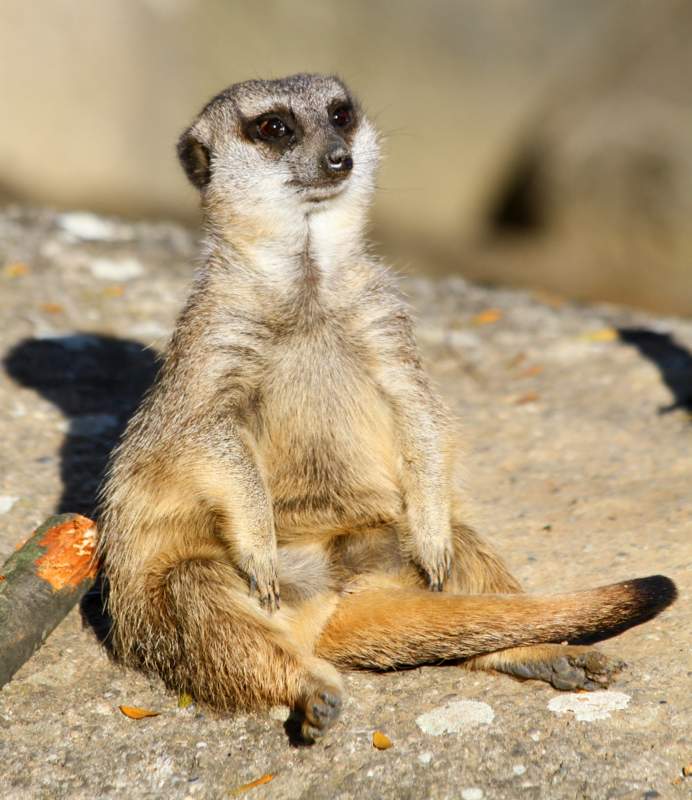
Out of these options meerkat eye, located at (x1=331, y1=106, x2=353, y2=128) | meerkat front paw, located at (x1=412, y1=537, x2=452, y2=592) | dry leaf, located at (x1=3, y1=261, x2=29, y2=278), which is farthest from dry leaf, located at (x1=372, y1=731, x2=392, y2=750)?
dry leaf, located at (x1=3, y1=261, x2=29, y2=278)

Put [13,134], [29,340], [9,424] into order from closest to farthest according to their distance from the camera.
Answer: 1. [9,424]
2. [29,340]
3. [13,134]

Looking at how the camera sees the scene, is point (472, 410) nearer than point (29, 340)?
Yes

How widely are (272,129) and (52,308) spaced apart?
8.97 feet

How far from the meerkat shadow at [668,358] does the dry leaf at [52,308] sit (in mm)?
2973

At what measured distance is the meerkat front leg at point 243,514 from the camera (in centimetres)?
313

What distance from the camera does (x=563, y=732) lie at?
2.83 m

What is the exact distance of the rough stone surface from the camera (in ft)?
9.11

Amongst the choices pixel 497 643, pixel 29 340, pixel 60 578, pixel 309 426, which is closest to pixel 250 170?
pixel 309 426

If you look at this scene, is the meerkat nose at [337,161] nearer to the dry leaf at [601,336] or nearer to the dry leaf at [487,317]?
the dry leaf at [601,336]

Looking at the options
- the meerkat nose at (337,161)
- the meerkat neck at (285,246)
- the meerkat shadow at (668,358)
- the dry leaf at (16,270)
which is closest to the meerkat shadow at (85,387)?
the dry leaf at (16,270)

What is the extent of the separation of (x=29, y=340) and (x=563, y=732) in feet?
11.9

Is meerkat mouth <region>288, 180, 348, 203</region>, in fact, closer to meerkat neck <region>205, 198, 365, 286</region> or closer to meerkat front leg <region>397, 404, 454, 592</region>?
meerkat neck <region>205, 198, 365, 286</region>

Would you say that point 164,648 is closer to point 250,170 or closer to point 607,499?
point 250,170

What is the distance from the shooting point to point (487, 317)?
638 cm
